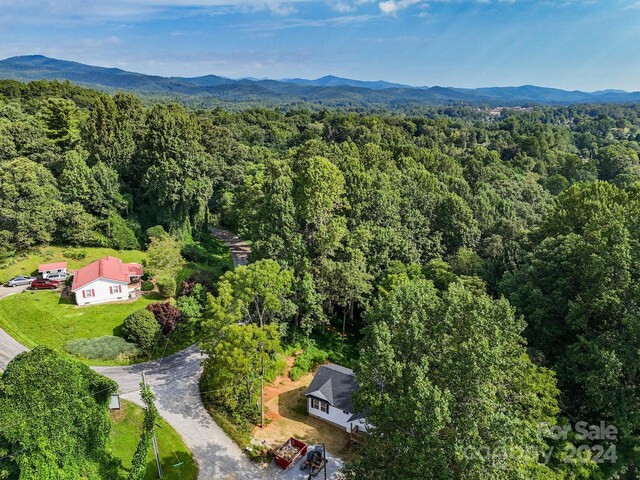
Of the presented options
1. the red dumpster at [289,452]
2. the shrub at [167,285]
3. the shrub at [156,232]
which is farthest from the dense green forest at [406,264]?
the shrub at [167,285]

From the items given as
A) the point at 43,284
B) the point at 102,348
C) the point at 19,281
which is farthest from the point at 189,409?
the point at 19,281

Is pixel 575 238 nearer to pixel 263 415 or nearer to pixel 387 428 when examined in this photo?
pixel 387 428

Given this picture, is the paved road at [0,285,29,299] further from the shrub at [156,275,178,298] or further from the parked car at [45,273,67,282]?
the shrub at [156,275,178,298]

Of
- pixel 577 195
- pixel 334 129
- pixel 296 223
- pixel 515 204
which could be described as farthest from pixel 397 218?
pixel 334 129

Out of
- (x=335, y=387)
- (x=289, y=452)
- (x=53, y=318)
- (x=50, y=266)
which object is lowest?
(x=289, y=452)

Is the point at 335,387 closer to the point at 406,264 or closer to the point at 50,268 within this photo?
the point at 406,264

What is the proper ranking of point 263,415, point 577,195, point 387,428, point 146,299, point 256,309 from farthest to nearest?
1. point 146,299
2. point 577,195
3. point 256,309
4. point 263,415
5. point 387,428

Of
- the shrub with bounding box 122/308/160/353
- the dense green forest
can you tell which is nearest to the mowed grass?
the shrub with bounding box 122/308/160/353

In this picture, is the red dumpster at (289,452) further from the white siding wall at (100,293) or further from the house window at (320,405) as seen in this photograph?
the white siding wall at (100,293)
